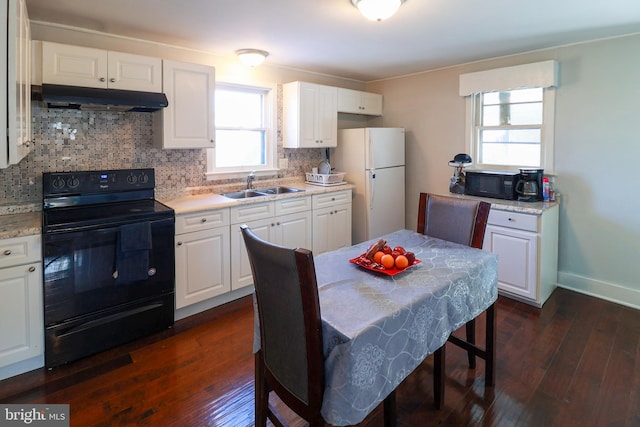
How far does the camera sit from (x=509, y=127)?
12.4 ft

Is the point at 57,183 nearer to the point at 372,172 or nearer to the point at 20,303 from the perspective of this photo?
the point at 20,303

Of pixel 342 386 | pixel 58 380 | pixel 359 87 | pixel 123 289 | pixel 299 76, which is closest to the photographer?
pixel 342 386

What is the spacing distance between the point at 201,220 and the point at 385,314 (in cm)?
203

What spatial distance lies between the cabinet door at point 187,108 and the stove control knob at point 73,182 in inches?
26.3

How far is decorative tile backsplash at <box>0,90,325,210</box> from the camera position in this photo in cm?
260

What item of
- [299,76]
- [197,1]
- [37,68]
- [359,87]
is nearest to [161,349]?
[37,68]

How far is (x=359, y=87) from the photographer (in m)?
5.00

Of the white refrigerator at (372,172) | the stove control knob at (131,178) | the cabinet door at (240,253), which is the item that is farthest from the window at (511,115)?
the stove control knob at (131,178)

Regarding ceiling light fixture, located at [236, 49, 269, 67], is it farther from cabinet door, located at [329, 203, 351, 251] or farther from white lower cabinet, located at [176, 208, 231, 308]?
cabinet door, located at [329, 203, 351, 251]

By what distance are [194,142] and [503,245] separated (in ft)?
9.60

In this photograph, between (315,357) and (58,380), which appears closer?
(315,357)

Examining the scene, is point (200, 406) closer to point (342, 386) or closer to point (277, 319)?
point (277, 319)

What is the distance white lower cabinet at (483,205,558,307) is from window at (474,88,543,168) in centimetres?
73

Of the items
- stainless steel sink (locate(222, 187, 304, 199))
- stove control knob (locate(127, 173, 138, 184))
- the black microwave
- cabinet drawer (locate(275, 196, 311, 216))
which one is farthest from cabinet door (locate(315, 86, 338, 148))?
stove control knob (locate(127, 173, 138, 184))
